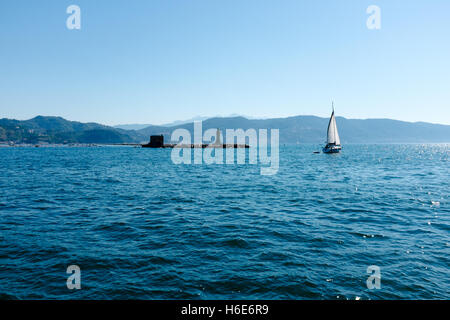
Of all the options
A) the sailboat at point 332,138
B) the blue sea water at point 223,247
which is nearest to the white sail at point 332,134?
the sailboat at point 332,138

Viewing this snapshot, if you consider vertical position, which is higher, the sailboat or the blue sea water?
the sailboat

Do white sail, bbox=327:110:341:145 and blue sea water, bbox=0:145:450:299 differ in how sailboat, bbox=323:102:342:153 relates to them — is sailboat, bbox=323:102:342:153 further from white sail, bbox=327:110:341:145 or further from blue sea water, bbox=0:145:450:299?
blue sea water, bbox=0:145:450:299

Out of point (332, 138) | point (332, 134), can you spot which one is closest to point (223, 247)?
point (332, 134)

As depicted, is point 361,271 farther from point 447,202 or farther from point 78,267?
point 447,202

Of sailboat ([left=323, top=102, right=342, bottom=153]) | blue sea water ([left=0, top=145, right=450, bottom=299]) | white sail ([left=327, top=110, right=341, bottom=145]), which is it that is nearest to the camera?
blue sea water ([left=0, top=145, right=450, bottom=299])

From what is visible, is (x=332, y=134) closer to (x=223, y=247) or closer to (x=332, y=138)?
(x=332, y=138)

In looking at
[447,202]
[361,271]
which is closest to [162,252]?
[361,271]

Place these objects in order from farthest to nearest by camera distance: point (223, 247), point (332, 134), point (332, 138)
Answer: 1. point (332, 138)
2. point (332, 134)
3. point (223, 247)

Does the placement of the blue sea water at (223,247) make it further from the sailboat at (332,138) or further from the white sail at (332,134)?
the sailboat at (332,138)

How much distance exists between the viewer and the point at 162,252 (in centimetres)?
1391

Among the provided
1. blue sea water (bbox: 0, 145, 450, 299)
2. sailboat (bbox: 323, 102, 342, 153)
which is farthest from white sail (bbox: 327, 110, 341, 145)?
blue sea water (bbox: 0, 145, 450, 299)

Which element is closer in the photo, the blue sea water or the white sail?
the blue sea water

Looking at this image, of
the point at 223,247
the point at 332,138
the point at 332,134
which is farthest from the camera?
the point at 332,138

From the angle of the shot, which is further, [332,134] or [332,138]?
[332,138]
